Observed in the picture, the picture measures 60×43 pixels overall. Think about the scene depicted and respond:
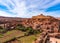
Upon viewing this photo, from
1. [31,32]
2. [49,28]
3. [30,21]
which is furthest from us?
[30,21]

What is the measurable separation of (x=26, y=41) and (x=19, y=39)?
446 mm

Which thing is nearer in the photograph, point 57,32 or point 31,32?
point 31,32

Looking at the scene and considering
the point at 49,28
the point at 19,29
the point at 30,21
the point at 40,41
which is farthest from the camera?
the point at 30,21

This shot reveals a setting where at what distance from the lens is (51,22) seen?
1498 cm

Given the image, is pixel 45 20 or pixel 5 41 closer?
pixel 5 41

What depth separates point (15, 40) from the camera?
7.11 meters

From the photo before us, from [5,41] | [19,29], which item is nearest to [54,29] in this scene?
[19,29]

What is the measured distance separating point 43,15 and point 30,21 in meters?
1.42

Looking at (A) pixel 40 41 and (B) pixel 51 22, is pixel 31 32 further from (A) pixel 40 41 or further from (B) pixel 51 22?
(B) pixel 51 22

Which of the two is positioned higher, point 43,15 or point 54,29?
point 43,15

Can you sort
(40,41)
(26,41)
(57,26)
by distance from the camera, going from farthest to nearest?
(57,26), (26,41), (40,41)

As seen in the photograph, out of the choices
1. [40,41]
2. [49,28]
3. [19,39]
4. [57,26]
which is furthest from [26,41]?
[57,26]

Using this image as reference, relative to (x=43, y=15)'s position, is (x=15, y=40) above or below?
below

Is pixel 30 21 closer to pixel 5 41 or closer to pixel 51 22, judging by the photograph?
pixel 51 22
